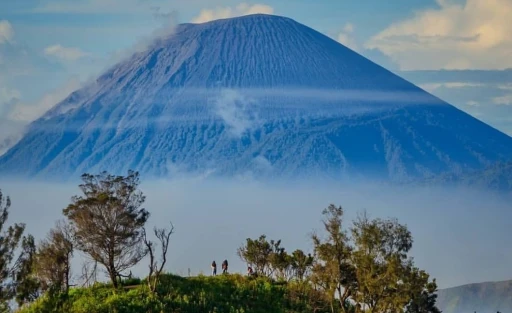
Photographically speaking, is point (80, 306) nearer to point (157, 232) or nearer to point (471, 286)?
point (157, 232)

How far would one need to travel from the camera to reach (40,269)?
44.3 meters

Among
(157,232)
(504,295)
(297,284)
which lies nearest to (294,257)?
(297,284)

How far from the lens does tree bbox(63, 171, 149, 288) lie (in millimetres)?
44125

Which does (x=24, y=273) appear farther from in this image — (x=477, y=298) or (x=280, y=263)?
(x=477, y=298)

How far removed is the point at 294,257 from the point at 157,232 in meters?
12.6

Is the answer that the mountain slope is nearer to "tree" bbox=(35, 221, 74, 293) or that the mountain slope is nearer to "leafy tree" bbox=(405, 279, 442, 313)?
"leafy tree" bbox=(405, 279, 442, 313)

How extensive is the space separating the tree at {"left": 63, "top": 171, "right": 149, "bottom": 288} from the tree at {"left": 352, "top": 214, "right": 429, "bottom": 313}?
1047cm

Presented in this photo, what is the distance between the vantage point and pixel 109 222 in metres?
44.4

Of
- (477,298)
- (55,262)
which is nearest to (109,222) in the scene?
(55,262)

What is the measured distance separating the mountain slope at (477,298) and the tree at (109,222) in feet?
384

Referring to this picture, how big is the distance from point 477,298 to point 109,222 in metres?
133

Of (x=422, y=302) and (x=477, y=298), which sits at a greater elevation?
(x=477, y=298)

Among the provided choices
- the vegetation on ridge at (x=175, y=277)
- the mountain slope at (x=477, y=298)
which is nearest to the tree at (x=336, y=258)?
the vegetation on ridge at (x=175, y=277)

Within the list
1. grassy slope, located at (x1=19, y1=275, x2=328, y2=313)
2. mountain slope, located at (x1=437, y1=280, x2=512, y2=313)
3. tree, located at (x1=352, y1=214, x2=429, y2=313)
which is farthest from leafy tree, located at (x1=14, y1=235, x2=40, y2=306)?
mountain slope, located at (x1=437, y1=280, x2=512, y2=313)
